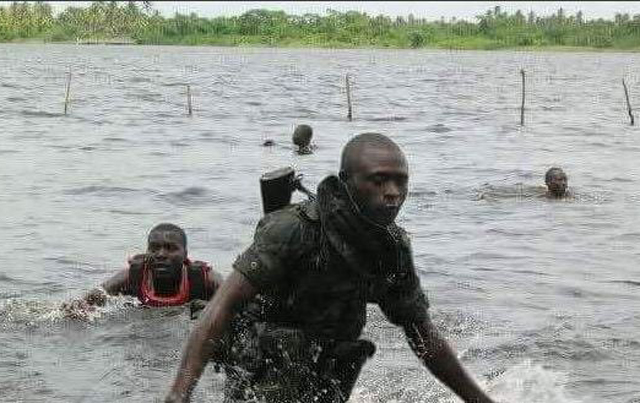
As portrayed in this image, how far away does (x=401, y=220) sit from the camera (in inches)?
594

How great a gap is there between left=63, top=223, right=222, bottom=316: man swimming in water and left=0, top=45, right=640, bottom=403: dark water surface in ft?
0.56

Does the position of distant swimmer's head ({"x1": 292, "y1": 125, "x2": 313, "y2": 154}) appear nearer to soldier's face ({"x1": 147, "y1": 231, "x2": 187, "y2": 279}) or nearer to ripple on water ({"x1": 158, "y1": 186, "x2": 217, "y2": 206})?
ripple on water ({"x1": 158, "y1": 186, "x2": 217, "y2": 206})

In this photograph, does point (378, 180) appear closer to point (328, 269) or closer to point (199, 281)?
point (328, 269)

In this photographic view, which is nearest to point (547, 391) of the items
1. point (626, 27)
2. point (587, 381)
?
point (587, 381)

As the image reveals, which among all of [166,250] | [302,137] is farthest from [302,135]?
[166,250]

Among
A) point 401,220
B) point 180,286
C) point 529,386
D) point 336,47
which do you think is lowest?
point 336,47

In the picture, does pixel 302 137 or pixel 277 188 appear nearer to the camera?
pixel 277 188

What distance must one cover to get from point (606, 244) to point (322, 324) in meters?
10.1

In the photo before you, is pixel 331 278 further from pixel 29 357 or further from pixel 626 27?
pixel 626 27

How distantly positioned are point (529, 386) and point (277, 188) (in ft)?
11.8

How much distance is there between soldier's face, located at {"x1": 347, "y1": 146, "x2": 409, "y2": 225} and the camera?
3.71 m

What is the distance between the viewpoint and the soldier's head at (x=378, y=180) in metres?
3.71

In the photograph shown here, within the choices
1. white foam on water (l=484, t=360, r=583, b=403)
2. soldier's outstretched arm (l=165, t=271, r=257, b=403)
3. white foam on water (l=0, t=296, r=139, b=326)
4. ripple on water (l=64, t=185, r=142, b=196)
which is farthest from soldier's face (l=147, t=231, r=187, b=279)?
ripple on water (l=64, t=185, r=142, b=196)

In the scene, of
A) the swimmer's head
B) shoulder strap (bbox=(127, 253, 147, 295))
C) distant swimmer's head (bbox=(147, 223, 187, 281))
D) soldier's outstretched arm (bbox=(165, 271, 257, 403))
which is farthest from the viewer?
the swimmer's head
